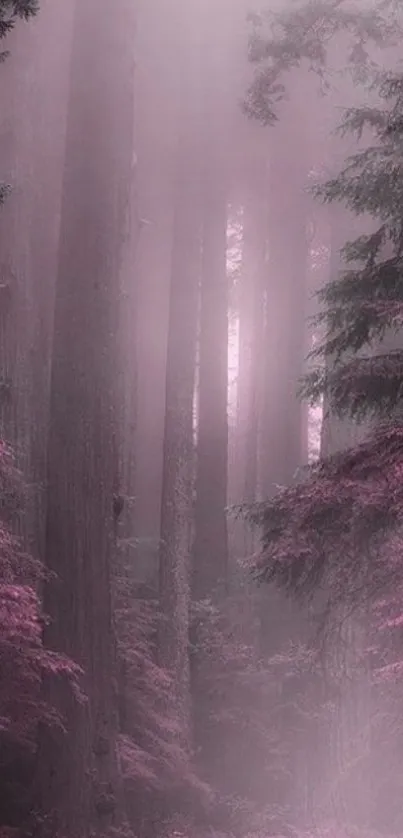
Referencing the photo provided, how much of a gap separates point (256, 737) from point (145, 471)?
13.1 metres

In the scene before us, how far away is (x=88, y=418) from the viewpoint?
8930 mm

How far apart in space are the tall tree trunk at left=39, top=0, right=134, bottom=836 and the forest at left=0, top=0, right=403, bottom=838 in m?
0.02

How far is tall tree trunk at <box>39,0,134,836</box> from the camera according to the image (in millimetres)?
8555

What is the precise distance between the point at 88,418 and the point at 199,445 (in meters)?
9.87

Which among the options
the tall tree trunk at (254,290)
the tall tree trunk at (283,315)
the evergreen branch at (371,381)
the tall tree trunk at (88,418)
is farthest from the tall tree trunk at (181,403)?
the evergreen branch at (371,381)

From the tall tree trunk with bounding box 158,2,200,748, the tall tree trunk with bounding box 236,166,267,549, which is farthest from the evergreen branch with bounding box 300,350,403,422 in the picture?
the tall tree trunk with bounding box 236,166,267,549

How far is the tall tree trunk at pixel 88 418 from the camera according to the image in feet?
28.1

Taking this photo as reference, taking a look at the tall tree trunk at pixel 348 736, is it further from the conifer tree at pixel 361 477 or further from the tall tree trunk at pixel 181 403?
the conifer tree at pixel 361 477

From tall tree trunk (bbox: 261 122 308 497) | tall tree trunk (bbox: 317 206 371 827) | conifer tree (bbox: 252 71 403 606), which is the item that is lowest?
tall tree trunk (bbox: 317 206 371 827)

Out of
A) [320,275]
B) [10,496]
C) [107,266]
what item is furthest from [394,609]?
[320,275]

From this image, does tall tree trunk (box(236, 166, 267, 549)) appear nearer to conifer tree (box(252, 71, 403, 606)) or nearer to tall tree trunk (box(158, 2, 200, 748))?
tall tree trunk (box(158, 2, 200, 748))

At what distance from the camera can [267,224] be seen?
23750mm

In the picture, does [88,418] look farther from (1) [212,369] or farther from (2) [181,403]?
(1) [212,369]

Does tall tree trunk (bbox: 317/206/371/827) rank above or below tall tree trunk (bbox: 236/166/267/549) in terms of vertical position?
below
